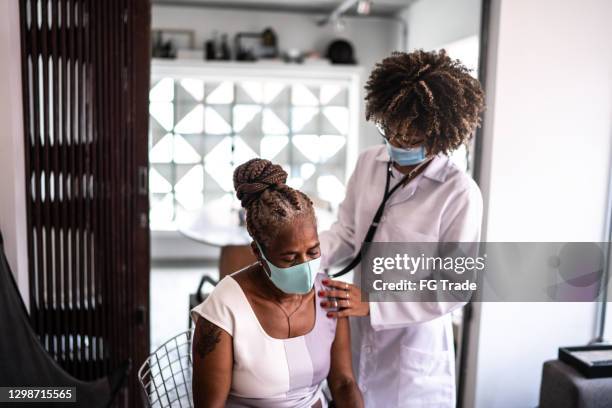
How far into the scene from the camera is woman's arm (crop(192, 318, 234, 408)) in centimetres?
133

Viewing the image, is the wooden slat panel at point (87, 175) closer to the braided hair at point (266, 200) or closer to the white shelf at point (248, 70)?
the braided hair at point (266, 200)

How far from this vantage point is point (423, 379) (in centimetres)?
174

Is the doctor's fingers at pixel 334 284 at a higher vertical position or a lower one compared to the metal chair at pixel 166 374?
higher

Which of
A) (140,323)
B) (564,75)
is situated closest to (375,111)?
(564,75)

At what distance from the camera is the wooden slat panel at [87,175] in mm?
2377

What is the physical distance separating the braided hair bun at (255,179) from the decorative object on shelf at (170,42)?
4995 millimetres

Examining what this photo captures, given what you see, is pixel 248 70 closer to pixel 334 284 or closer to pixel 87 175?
pixel 87 175

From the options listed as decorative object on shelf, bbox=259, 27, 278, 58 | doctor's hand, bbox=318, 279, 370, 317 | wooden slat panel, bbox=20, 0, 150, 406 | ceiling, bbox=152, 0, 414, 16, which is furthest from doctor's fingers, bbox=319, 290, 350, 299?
decorative object on shelf, bbox=259, 27, 278, 58

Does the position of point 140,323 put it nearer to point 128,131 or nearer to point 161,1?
point 128,131

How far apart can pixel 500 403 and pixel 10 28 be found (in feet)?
8.83

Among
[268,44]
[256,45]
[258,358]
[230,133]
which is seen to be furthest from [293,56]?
[258,358]

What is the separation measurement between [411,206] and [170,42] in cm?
495

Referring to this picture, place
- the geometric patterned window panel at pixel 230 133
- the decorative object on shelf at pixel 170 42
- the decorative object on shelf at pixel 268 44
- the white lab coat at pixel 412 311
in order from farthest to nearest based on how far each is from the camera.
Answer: the geometric patterned window panel at pixel 230 133
the decorative object on shelf at pixel 268 44
the decorative object on shelf at pixel 170 42
the white lab coat at pixel 412 311

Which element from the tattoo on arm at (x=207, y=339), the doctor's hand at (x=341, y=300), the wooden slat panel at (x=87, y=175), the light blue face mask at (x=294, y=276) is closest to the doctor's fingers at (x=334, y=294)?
the doctor's hand at (x=341, y=300)
